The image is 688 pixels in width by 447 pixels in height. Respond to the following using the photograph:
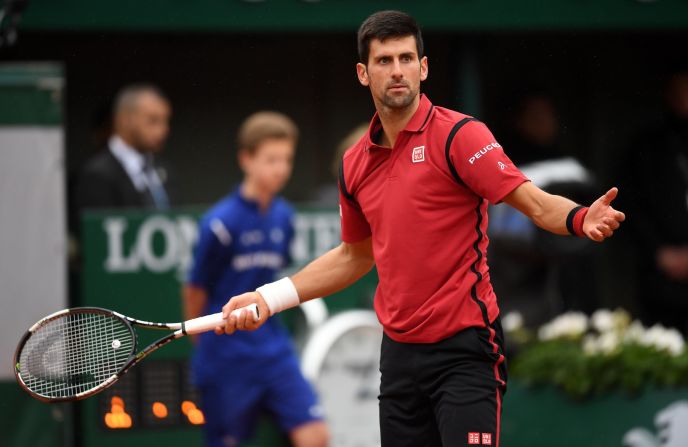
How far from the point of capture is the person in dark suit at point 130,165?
8.15 meters

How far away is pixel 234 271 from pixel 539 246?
248 centimetres

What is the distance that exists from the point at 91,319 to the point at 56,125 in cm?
259

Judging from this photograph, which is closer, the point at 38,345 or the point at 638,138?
the point at 38,345

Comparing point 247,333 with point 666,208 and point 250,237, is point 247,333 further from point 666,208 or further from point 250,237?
point 666,208

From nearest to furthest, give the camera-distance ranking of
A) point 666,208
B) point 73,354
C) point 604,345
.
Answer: point 73,354
point 604,345
point 666,208

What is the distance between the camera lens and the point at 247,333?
7.36 m

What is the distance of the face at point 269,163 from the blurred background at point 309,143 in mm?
540

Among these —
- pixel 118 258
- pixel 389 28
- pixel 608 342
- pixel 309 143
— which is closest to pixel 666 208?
pixel 608 342

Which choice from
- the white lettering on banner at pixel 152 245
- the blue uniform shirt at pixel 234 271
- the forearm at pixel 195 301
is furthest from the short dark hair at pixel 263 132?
the forearm at pixel 195 301

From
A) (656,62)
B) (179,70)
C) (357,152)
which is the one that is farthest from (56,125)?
(656,62)

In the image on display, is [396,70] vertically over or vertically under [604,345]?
over

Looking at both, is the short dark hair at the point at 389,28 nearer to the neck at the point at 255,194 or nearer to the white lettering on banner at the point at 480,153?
the white lettering on banner at the point at 480,153

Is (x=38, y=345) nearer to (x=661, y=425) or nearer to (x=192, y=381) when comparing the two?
(x=192, y=381)

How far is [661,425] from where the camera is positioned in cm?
778
